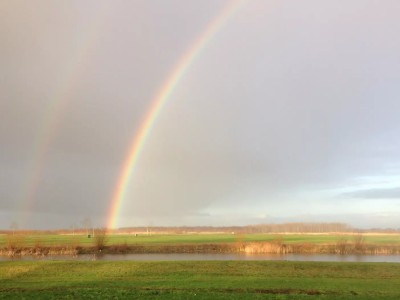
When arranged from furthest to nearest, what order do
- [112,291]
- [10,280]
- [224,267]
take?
[224,267] < [10,280] < [112,291]

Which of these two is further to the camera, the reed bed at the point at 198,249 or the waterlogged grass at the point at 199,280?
the reed bed at the point at 198,249

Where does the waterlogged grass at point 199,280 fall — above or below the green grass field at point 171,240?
below

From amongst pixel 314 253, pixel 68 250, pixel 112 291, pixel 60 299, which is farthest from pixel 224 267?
pixel 68 250

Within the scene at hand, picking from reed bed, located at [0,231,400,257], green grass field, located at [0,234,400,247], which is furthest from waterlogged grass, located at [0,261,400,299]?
green grass field, located at [0,234,400,247]

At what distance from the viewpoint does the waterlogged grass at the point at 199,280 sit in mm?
20031

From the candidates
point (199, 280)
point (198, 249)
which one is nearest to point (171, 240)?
point (198, 249)

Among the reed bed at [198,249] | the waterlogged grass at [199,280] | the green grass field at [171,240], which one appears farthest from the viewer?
the green grass field at [171,240]

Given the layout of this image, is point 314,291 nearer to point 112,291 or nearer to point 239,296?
point 239,296

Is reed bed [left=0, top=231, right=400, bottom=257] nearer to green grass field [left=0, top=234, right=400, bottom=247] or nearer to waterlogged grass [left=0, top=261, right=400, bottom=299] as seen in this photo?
green grass field [left=0, top=234, right=400, bottom=247]

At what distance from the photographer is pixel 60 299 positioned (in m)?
18.2

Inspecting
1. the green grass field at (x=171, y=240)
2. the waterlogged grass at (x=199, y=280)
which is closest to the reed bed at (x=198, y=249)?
the green grass field at (x=171, y=240)

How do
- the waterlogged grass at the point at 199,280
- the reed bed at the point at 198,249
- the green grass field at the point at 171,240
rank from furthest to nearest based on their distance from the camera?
1. the green grass field at the point at 171,240
2. the reed bed at the point at 198,249
3. the waterlogged grass at the point at 199,280

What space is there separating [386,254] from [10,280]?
53.7 meters

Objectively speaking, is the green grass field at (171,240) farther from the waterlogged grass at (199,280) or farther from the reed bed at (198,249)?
the waterlogged grass at (199,280)
